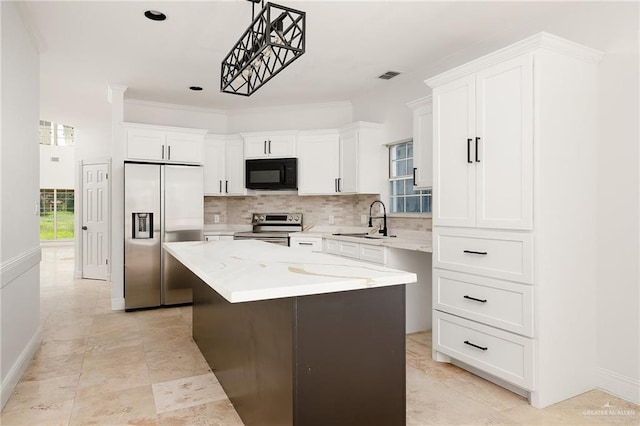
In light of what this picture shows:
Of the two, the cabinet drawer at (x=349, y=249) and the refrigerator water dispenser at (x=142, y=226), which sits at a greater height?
the refrigerator water dispenser at (x=142, y=226)

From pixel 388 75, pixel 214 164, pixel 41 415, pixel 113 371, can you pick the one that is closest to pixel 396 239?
pixel 388 75

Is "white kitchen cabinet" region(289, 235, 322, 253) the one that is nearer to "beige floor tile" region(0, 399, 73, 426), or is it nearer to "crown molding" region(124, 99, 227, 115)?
"crown molding" region(124, 99, 227, 115)

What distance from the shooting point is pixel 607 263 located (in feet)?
8.76

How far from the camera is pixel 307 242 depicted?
5062 millimetres

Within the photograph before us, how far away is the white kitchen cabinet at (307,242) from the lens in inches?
197

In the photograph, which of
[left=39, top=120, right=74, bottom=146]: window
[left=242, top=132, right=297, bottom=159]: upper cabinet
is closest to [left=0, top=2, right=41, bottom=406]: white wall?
[left=242, top=132, right=297, bottom=159]: upper cabinet

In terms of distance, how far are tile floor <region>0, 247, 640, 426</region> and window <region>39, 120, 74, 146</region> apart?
957 centimetres

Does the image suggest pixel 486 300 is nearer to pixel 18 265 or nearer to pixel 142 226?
pixel 18 265

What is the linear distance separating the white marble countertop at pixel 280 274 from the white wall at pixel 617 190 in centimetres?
163

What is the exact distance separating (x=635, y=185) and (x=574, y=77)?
0.76 m

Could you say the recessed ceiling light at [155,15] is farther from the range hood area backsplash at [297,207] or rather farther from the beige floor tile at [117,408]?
the range hood area backsplash at [297,207]

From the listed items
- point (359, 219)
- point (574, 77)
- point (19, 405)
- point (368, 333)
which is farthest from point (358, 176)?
point (19, 405)

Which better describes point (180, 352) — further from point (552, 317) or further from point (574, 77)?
point (574, 77)

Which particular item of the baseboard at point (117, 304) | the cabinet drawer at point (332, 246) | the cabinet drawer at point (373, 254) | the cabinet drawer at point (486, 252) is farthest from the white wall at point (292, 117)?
the cabinet drawer at point (486, 252)
